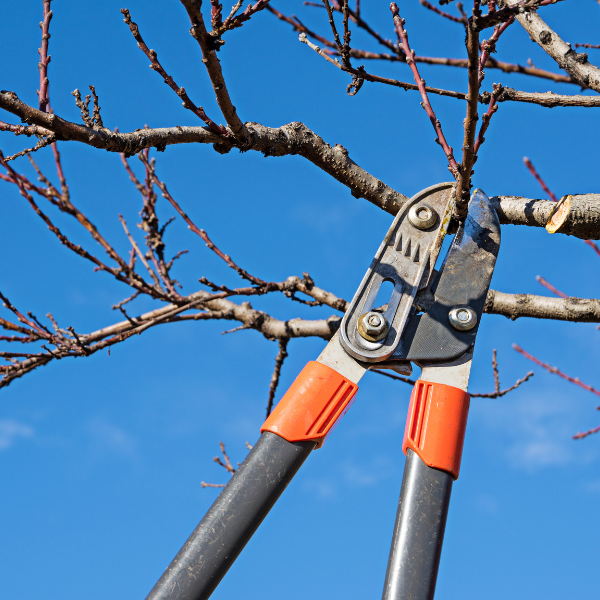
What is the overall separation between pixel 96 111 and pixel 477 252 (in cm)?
144

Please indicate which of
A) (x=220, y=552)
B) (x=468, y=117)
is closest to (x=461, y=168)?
(x=468, y=117)

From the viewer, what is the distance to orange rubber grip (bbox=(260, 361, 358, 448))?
5.91ft

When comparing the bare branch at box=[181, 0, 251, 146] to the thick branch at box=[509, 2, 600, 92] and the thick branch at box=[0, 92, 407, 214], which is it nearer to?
the thick branch at box=[0, 92, 407, 214]

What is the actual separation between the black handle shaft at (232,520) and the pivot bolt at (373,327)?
0.46 metres

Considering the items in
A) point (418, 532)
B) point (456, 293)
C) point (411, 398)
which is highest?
point (456, 293)

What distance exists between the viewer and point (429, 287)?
2.23 meters

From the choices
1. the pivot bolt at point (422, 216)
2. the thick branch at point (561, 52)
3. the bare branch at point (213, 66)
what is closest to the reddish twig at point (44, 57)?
the bare branch at point (213, 66)

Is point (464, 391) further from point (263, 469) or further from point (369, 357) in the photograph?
point (263, 469)

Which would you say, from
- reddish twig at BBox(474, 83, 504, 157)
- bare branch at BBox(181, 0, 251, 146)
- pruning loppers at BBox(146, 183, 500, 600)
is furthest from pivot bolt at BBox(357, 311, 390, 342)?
bare branch at BBox(181, 0, 251, 146)

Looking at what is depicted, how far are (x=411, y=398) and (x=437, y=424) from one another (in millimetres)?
146

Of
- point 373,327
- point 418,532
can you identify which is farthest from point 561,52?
point 418,532

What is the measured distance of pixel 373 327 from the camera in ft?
6.73

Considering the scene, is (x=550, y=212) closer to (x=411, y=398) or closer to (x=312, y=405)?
(x=411, y=398)

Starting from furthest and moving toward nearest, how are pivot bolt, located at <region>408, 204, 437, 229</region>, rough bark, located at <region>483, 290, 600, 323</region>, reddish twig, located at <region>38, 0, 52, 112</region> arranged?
rough bark, located at <region>483, 290, 600, 323</region> → pivot bolt, located at <region>408, 204, 437, 229</region> → reddish twig, located at <region>38, 0, 52, 112</region>
